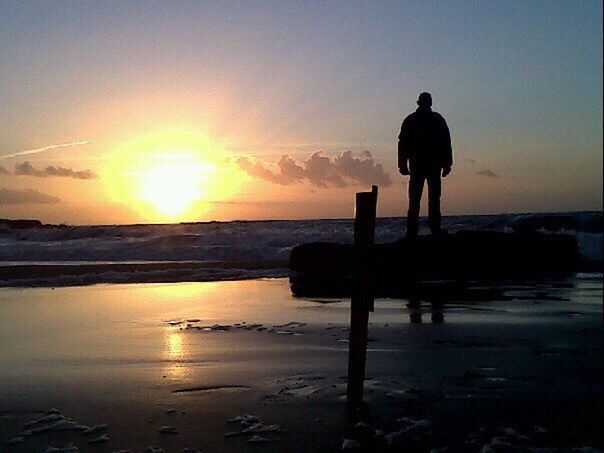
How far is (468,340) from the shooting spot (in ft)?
20.2

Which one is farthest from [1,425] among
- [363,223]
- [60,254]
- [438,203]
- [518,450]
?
[60,254]

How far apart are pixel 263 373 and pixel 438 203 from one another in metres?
6.16

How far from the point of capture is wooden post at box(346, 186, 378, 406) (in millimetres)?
3939

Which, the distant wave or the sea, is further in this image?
the distant wave

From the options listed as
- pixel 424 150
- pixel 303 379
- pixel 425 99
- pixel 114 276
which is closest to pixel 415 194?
pixel 424 150

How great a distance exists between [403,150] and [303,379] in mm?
5811

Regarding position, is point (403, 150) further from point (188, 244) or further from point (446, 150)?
point (188, 244)

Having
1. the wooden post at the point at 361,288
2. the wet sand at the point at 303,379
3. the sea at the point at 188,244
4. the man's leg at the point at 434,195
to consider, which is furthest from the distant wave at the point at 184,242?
the wooden post at the point at 361,288

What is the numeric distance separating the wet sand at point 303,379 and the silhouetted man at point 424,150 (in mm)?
2177

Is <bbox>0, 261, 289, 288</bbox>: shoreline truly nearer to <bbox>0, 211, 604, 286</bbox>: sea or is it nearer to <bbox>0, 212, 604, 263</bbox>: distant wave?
<bbox>0, 211, 604, 286</bbox>: sea

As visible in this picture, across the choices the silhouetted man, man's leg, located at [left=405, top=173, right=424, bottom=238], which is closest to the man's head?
the silhouetted man

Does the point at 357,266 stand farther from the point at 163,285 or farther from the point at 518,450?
the point at 163,285

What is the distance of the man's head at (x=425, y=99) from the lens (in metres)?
9.81

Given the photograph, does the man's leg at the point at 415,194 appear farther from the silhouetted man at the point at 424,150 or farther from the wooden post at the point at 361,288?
the wooden post at the point at 361,288
